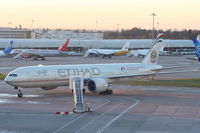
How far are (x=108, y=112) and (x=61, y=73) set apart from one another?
10860mm

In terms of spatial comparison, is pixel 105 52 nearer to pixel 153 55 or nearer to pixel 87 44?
pixel 87 44

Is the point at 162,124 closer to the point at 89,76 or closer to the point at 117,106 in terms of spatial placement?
the point at 117,106

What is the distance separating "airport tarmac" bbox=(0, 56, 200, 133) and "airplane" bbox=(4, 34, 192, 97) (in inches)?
43.5

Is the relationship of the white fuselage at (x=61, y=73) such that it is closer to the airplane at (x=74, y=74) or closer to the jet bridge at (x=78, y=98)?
the airplane at (x=74, y=74)

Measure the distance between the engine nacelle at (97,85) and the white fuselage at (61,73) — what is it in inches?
62.5

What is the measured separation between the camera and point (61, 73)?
41.3 m

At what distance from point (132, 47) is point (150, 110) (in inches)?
5228

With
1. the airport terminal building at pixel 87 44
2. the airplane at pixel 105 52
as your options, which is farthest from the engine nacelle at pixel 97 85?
the airport terminal building at pixel 87 44

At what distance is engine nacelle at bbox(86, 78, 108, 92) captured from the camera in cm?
4009

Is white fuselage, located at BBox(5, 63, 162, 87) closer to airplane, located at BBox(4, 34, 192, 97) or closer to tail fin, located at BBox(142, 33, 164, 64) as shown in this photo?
airplane, located at BBox(4, 34, 192, 97)

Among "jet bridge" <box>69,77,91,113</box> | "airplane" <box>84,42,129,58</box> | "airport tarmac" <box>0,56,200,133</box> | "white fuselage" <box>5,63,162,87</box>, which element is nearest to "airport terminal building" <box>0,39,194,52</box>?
"airplane" <box>84,42,129,58</box>

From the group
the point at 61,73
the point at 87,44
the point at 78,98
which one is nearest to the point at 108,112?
the point at 78,98

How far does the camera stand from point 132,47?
540 feet

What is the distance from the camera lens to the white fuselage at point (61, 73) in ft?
130
